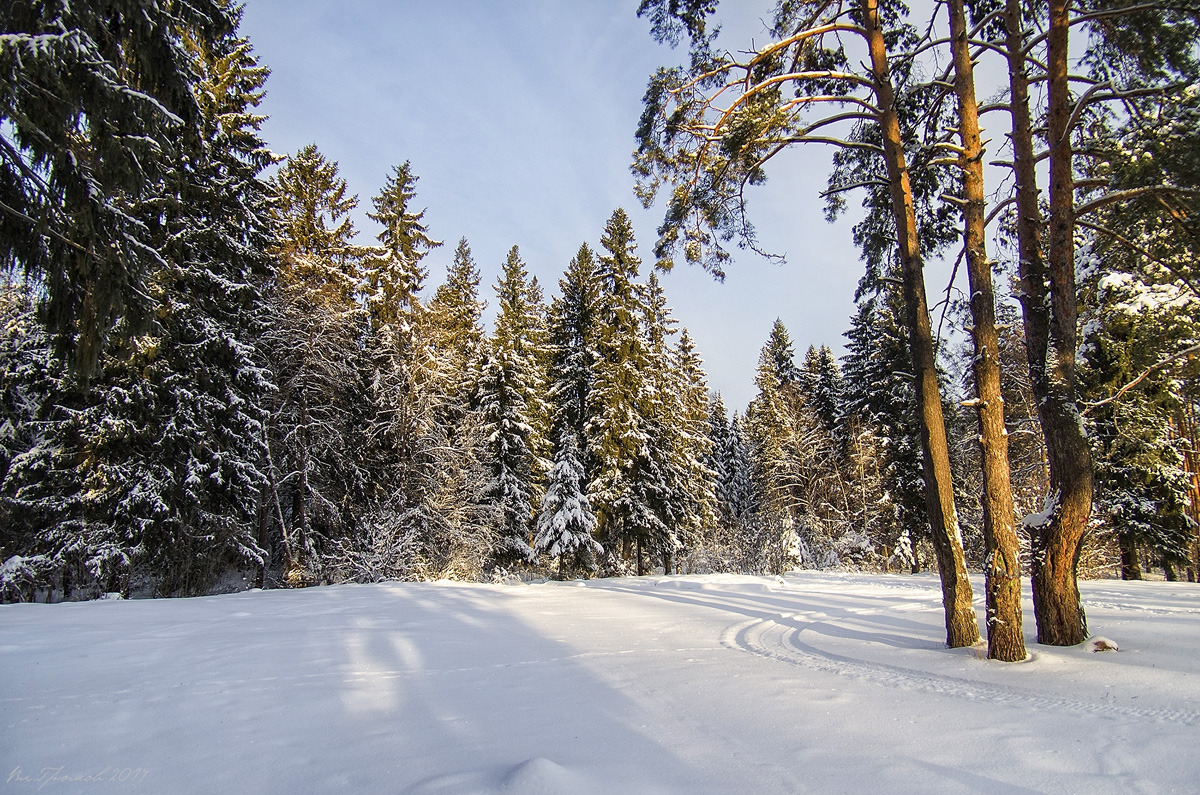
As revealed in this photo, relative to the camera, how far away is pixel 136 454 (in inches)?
464

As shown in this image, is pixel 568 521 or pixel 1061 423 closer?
pixel 1061 423

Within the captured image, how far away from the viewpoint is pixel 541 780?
2443 mm

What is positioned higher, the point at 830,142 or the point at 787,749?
the point at 830,142

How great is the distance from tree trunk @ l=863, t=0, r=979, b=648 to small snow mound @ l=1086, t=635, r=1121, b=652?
34.7 inches

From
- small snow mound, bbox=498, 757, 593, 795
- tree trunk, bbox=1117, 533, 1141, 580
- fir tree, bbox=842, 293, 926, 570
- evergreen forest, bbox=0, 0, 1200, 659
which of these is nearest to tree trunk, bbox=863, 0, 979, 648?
evergreen forest, bbox=0, 0, 1200, 659

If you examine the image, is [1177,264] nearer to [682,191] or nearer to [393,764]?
[682,191]

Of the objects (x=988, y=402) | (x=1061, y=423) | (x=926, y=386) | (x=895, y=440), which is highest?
(x=895, y=440)

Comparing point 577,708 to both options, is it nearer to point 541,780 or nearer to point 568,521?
point 541,780

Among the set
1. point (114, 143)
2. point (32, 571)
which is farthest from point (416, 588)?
point (114, 143)

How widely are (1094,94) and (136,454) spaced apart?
17117 millimetres

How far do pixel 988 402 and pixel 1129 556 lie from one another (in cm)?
1437

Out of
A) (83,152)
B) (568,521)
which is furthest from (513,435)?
(83,152)

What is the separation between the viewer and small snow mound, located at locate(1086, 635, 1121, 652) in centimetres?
491

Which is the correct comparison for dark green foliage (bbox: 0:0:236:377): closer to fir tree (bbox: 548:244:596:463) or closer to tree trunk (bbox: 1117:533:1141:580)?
fir tree (bbox: 548:244:596:463)
